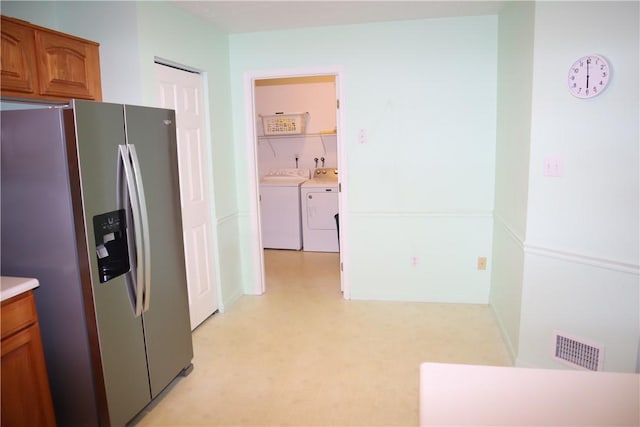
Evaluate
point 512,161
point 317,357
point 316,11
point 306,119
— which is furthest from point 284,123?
point 317,357

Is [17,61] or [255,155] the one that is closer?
[17,61]

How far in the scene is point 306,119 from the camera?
5.80 meters

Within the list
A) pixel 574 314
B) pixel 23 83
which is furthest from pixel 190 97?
pixel 574 314

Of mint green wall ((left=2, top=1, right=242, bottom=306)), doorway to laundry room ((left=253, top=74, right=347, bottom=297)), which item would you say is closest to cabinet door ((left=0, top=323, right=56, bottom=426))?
mint green wall ((left=2, top=1, right=242, bottom=306))

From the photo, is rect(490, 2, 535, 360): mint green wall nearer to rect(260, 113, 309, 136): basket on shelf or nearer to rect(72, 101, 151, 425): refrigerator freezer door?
rect(72, 101, 151, 425): refrigerator freezer door

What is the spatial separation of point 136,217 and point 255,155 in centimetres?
186

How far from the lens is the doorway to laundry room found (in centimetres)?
533

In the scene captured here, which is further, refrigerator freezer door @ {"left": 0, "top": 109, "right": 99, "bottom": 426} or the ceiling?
the ceiling

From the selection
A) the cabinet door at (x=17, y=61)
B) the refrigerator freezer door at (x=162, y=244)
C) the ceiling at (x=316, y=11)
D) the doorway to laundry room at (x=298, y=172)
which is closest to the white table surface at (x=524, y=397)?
the refrigerator freezer door at (x=162, y=244)

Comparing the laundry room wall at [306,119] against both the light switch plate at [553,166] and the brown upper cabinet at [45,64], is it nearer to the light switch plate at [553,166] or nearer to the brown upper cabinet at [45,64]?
the brown upper cabinet at [45,64]

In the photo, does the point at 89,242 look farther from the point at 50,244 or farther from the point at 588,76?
the point at 588,76

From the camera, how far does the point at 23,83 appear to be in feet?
6.88

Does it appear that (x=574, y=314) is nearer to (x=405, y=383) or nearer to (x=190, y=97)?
(x=405, y=383)

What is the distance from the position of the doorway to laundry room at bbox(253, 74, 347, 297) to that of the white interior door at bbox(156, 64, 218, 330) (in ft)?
5.04
